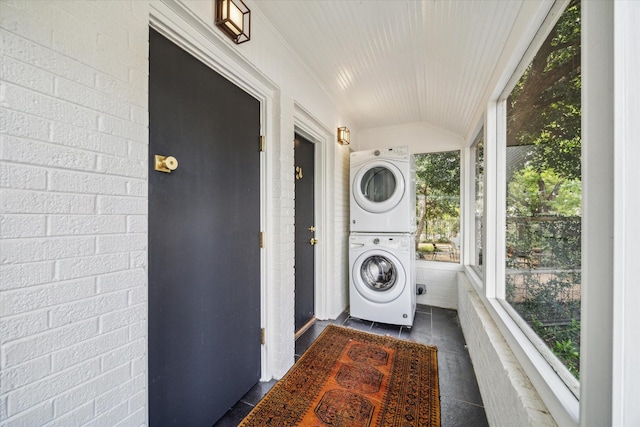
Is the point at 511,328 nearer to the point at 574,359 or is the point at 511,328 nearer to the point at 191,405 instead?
the point at 574,359

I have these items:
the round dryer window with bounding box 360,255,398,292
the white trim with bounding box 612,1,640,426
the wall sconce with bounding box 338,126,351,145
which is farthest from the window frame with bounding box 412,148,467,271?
the white trim with bounding box 612,1,640,426

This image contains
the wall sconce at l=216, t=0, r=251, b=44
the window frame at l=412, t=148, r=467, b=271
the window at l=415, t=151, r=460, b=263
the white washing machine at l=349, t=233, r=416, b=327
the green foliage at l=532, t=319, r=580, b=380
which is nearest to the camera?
the green foliage at l=532, t=319, r=580, b=380

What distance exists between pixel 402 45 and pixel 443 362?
2540mm

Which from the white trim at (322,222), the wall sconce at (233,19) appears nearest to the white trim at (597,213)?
the wall sconce at (233,19)

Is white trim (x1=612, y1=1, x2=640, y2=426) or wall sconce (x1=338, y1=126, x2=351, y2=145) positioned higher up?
wall sconce (x1=338, y1=126, x2=351, y2=145)

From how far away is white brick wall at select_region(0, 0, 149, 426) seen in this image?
2.18ft

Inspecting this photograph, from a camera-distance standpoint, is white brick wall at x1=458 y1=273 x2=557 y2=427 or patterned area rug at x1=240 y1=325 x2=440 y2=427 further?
patterned area rug at x1=240 y1=325 x2=440 y2=427

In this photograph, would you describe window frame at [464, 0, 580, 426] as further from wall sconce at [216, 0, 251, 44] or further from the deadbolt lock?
the deadbolt lock

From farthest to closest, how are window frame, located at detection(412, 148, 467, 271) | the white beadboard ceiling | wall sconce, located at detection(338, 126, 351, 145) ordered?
1. window frame, located at detection(412, 148, 467, 271)
2. wall sconce, located at detection(338, 126, 351, 145)
3. the white beadboard ceiling

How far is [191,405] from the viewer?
1256 millimetres

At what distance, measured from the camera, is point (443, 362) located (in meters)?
2.00

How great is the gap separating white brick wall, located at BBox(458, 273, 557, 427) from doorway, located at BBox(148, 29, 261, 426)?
1444mm

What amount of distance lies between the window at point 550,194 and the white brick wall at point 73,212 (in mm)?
1630

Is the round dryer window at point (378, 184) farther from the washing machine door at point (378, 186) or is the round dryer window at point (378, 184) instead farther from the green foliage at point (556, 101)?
the green foliage at point (556, 101)
